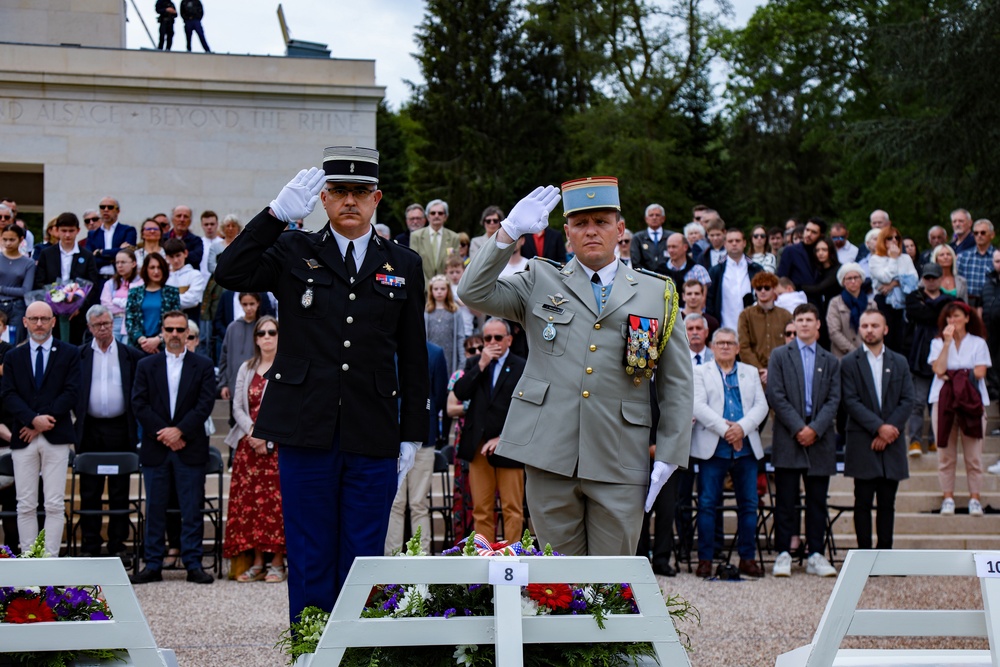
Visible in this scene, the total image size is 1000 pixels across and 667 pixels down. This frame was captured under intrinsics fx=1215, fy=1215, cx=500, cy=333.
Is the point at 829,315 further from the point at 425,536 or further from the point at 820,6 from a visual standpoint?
the point at 820,6

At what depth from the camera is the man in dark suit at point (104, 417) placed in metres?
10.5

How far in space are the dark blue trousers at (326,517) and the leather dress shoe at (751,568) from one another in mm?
5900

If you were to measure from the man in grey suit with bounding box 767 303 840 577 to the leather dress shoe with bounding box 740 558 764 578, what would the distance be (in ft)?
0.57

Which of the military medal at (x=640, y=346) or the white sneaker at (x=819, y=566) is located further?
the white sneaker at (x=819, y=566)

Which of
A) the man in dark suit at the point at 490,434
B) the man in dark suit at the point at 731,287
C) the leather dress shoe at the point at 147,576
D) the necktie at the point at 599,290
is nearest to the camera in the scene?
the necktie at the point at 599,290

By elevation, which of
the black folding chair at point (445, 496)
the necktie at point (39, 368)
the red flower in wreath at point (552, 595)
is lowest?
the black folding chair at point (445, 496)

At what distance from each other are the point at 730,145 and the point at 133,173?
2314cm

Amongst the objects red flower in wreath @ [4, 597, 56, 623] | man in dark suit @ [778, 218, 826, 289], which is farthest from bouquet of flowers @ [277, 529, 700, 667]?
man in dark suit @ [778, 218, 826, 289]

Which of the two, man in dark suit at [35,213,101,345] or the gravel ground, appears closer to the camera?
the gravel ground

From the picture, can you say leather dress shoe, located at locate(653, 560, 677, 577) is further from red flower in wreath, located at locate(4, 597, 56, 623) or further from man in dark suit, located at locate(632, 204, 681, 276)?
red flower in wreath, located at locate(4, 597, 56, 623)

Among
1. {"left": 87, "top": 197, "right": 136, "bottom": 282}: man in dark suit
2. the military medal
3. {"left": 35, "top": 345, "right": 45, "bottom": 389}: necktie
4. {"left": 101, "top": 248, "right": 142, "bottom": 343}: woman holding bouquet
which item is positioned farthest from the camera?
{"left": 87, "top": 197, "right": 136, "bottom": 282}: man in dark suit

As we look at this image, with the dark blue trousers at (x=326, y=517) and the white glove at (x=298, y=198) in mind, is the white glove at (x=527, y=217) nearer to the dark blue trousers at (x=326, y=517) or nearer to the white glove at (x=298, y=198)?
the white glove at (x=298, y=198)

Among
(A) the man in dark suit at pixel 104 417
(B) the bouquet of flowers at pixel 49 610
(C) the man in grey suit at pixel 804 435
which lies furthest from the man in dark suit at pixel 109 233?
(B) the bouquet of flowers at pixel 49 610

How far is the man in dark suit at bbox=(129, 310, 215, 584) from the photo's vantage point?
32.9ft
